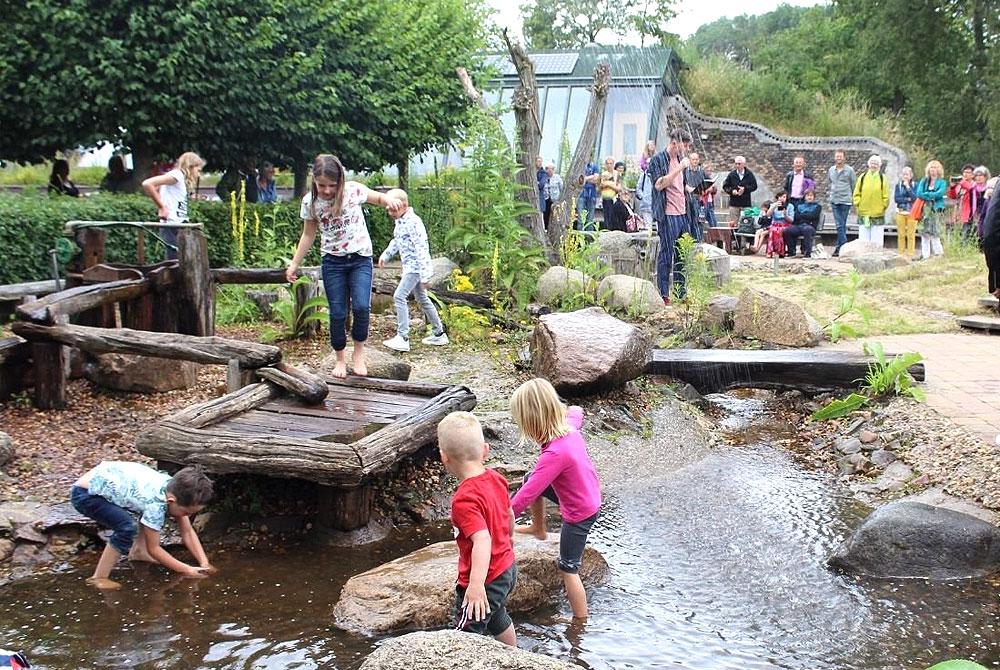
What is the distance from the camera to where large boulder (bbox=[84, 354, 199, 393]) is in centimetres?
759

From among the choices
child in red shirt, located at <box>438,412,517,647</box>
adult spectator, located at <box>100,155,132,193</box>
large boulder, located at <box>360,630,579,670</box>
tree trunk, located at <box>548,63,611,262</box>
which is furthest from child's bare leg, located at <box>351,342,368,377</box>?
adult spectator, located at <box>100,155,132,193</box>

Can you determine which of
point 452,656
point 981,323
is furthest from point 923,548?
point 981,323

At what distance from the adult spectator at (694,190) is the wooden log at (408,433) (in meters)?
5.80

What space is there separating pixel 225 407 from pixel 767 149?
26.3m

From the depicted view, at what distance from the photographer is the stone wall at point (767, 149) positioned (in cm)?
2845

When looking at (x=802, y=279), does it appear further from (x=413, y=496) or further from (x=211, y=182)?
(x=211, y=182)

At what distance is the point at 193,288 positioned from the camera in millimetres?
8039

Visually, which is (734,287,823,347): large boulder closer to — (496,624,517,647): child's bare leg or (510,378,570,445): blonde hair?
(510,378,570,445): blonde hair

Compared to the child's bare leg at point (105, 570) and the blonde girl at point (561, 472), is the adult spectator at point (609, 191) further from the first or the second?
the child's bare leg at point (105, 570)

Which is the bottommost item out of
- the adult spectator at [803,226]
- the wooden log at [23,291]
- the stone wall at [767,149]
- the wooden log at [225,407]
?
the wooden log at [225,407]

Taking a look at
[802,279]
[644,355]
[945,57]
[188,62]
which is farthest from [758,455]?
[945,57]

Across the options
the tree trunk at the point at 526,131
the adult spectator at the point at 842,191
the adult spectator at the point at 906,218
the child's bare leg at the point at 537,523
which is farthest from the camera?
the adult spectator at the point at 842,191

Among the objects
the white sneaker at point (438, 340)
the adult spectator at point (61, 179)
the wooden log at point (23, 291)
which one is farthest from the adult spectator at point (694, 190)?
the adult spectator at point (61, 179)

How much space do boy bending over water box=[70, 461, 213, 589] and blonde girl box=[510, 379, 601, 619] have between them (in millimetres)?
1652
